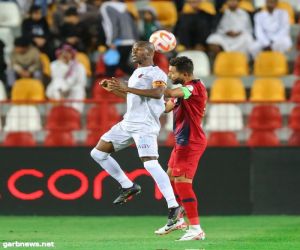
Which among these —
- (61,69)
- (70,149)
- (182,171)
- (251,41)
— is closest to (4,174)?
(70,149)

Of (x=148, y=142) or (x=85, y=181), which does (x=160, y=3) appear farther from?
(x=148, y=142)

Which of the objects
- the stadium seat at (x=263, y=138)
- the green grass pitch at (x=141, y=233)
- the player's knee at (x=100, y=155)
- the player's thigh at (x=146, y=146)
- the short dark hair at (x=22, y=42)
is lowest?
the green grass pitch at (x=141, y=233)

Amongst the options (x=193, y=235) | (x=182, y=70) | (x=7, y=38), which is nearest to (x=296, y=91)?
(x=7, y=38)

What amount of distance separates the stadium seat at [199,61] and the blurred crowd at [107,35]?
197 millimetres

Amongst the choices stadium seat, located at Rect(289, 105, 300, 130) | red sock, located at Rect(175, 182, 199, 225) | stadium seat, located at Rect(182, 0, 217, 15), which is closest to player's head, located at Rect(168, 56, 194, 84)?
red sock, located at Rect(175, 182, 199, 225)

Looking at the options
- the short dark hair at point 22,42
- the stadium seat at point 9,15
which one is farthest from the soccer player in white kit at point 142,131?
the stadium seat at point 9,15

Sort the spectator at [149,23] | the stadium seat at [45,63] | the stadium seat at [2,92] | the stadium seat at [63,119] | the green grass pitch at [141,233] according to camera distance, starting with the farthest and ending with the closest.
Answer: the spectator at [149,23], the stadium seat at [45,63], the stadium seat at [2,92], the stadium seat at [63,119], the green grass pitch at [141,233]

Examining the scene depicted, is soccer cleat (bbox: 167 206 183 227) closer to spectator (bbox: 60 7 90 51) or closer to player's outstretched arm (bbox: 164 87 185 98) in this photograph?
player's outstretched arm (bbox: 164 87 185 98)

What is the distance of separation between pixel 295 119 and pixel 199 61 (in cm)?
405

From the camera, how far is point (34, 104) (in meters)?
14.7

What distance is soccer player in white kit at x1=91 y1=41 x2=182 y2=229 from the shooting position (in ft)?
37.7

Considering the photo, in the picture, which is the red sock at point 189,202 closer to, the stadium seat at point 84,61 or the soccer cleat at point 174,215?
the soccer cleat at point 174,215

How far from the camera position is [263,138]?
15141 millimetres

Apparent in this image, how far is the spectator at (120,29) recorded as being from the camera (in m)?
18.2
